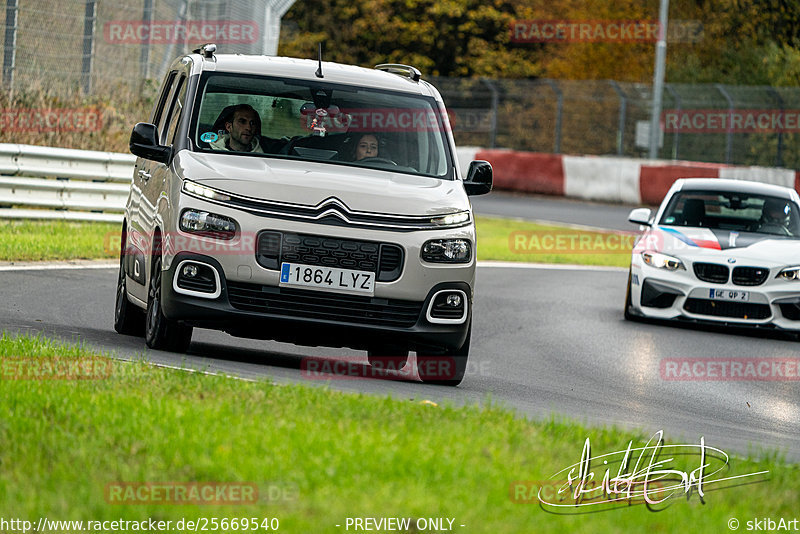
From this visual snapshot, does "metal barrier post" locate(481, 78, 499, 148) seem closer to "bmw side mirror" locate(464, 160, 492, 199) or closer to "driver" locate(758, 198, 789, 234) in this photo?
"driver" locate(758, 198, 789, 234)

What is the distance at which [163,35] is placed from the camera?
2430 cm

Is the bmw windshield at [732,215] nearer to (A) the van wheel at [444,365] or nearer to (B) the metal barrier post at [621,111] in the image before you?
(A) the van wheel at [444,365]

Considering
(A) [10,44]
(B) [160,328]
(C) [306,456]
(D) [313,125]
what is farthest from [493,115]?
(C) [306,456]

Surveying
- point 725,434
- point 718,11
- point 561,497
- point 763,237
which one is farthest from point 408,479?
point 718,11

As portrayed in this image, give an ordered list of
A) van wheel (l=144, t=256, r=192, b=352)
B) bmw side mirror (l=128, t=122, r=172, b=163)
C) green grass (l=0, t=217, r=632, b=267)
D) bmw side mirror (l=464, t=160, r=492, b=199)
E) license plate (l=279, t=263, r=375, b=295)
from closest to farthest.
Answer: license plate (l=279, t=263, r=375, b=295) < van wheel (l=144, t=256, r=192, b=352) < bmw side mirror (l=128, t=122, r=172, b=163) < bmw side mirror (l=464, t=160, r=492, b=199) < green grass (l=0, t=217, r=632, b=267)

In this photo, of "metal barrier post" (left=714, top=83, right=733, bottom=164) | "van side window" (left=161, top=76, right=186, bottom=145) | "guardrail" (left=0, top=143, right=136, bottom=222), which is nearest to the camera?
"van side window" (left=161, top=76, right=186, bottom=145)

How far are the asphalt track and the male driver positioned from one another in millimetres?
1365

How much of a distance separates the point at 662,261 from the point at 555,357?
3429 millimetres

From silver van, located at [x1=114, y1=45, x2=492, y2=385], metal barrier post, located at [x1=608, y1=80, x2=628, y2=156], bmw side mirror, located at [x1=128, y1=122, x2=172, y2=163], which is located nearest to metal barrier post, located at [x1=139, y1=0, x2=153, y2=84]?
silver van, located at [x1=114, y1=45, x2=492, y2=385]

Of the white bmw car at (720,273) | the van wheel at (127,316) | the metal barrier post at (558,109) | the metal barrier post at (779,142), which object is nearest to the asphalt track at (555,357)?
the van wheel at (127,316)

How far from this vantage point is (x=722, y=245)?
48.7 ft

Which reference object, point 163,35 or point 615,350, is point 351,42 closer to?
point 163,35

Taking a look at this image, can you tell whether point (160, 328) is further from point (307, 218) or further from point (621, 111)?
point (621, 111)

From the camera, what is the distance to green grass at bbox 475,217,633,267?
78.4 ft
